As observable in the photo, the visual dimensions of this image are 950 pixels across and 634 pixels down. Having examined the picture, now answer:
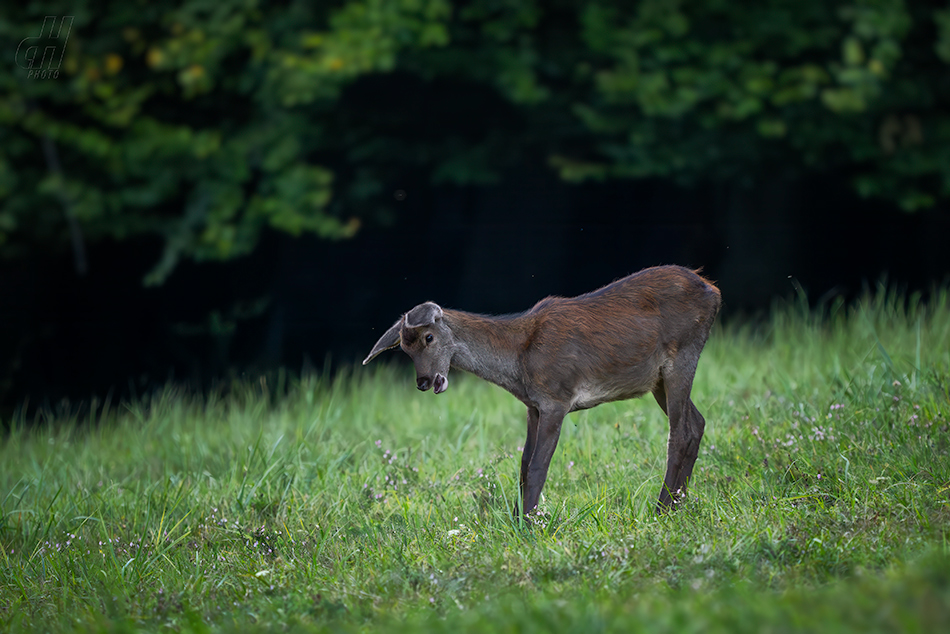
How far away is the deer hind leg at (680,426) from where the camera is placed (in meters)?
4.72

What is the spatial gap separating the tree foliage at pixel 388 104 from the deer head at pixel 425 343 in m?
4.95

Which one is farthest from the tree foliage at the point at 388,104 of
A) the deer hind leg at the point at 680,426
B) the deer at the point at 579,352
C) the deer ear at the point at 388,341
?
the deer ear at the point at 388,341

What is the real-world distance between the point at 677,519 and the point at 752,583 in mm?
863

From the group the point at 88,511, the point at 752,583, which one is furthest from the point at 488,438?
the point at 752,583

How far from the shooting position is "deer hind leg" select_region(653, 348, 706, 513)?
186 inches

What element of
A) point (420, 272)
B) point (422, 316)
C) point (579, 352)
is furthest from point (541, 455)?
point (420, 272)

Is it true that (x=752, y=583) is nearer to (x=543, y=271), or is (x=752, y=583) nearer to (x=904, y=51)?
(x=543, y=271)

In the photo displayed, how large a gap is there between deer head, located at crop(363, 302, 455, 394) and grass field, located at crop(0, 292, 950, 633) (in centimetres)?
79

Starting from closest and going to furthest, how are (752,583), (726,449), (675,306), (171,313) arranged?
(752,583), (675,306), (726,449), (171,313)

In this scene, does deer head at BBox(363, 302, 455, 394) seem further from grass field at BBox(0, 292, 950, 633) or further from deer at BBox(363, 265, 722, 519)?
grass field at BBox(0, 292, 950, 633)

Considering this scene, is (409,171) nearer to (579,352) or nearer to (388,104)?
(388,104)

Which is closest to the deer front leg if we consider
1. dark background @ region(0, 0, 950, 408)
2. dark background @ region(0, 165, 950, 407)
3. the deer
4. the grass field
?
the deer

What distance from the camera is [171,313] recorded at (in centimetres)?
1041

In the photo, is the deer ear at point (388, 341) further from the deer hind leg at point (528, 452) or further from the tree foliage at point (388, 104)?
the tree foliage at point (388, 104)
